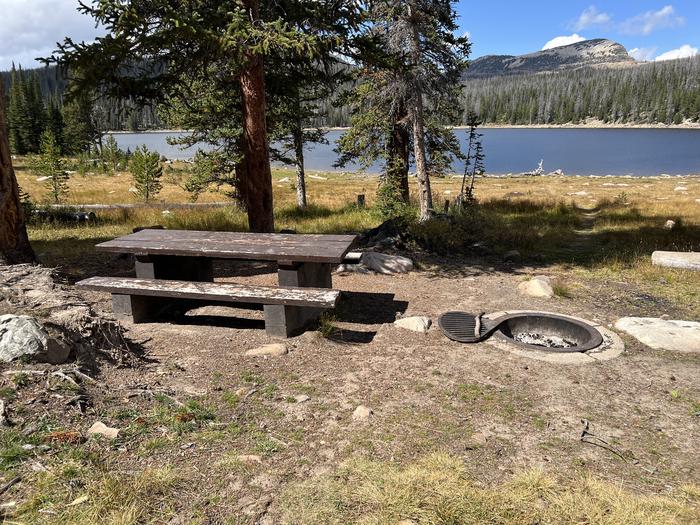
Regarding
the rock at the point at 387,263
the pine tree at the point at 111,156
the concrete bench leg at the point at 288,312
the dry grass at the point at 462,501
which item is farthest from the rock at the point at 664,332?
the pine tree at the point at 111,156

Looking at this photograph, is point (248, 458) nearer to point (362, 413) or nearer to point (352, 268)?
point (362, 413)

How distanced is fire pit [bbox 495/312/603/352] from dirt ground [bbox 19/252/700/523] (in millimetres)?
559

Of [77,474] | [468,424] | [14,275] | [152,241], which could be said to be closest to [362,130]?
[152,241]

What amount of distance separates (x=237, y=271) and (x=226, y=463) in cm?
590

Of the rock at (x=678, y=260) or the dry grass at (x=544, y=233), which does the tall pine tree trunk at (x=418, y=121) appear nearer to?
the dry grass at (x=544, y=233)

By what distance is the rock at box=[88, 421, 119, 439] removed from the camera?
3.44 metres

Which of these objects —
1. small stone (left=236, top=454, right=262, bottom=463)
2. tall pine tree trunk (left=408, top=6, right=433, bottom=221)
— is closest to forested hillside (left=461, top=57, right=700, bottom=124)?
tall pine tree trunk (left=408, top=6, right=433, bottom=221)

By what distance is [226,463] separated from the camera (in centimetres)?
335

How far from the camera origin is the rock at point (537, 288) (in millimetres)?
7654

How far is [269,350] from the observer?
5352mm

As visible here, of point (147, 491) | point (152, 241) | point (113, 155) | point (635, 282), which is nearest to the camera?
point (147, 491)

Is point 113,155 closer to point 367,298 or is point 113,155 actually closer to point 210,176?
point 210,176

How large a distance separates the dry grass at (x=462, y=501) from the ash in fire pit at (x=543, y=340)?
3.00 meters

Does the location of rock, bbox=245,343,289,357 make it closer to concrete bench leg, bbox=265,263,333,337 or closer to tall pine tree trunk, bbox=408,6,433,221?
concrete bench leg, bbox=265,263,333,337
